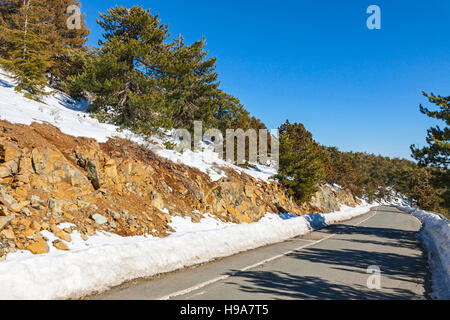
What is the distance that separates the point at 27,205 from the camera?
25.7 ft

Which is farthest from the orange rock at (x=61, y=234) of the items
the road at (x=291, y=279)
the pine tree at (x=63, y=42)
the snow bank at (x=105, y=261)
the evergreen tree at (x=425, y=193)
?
the evergreen tree at (x=425, y=193)

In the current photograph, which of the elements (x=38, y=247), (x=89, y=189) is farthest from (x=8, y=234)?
(x=89, y=189)

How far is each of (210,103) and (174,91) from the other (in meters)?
7.08

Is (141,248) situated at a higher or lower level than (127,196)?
lower

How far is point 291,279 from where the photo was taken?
7352 millimetres

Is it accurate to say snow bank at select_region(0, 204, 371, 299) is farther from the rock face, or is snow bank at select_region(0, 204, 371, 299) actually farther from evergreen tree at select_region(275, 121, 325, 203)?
evergreen tree at select_region(275, 121, 325, 203)

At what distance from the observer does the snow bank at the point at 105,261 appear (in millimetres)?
5098

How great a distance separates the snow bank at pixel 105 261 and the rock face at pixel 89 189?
63 centimetres

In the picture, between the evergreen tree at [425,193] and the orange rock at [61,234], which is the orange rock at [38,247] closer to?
the orange rock at [61,234]

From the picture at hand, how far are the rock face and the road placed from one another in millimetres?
3061

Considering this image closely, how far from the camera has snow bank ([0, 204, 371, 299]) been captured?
5.10 metres
